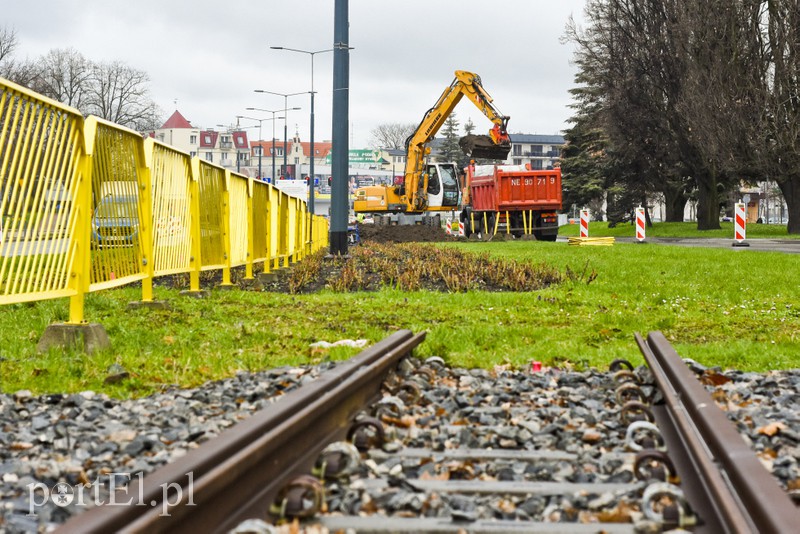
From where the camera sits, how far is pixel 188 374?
6211mm

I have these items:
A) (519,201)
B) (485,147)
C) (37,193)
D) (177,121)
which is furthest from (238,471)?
(177,121)

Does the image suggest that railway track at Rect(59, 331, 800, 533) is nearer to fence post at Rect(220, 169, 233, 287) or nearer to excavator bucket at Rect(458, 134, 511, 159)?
fence post at Rect(220, 169, 233, 287)

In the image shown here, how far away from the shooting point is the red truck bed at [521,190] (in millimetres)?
42281

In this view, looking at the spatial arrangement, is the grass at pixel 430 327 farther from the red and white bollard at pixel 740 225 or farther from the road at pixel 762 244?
the red and white bollard at pixel 740 225

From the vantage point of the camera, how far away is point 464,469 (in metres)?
3.79

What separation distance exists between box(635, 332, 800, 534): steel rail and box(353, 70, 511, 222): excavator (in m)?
32.5

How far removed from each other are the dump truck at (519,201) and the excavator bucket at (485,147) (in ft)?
15.9

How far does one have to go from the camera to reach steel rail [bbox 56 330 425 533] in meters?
2.52

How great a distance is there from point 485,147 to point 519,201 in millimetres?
6319

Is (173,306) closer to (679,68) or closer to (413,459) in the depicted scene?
(413,459)

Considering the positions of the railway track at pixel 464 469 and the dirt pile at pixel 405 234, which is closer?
the railway track at pixel 464 469

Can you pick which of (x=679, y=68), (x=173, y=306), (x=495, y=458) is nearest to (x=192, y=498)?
(x=495, y=458)

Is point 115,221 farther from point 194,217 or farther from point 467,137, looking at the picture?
point 467,137

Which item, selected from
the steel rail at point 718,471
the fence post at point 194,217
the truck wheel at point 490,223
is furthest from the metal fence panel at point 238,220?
the truck wheel at point 490,223
